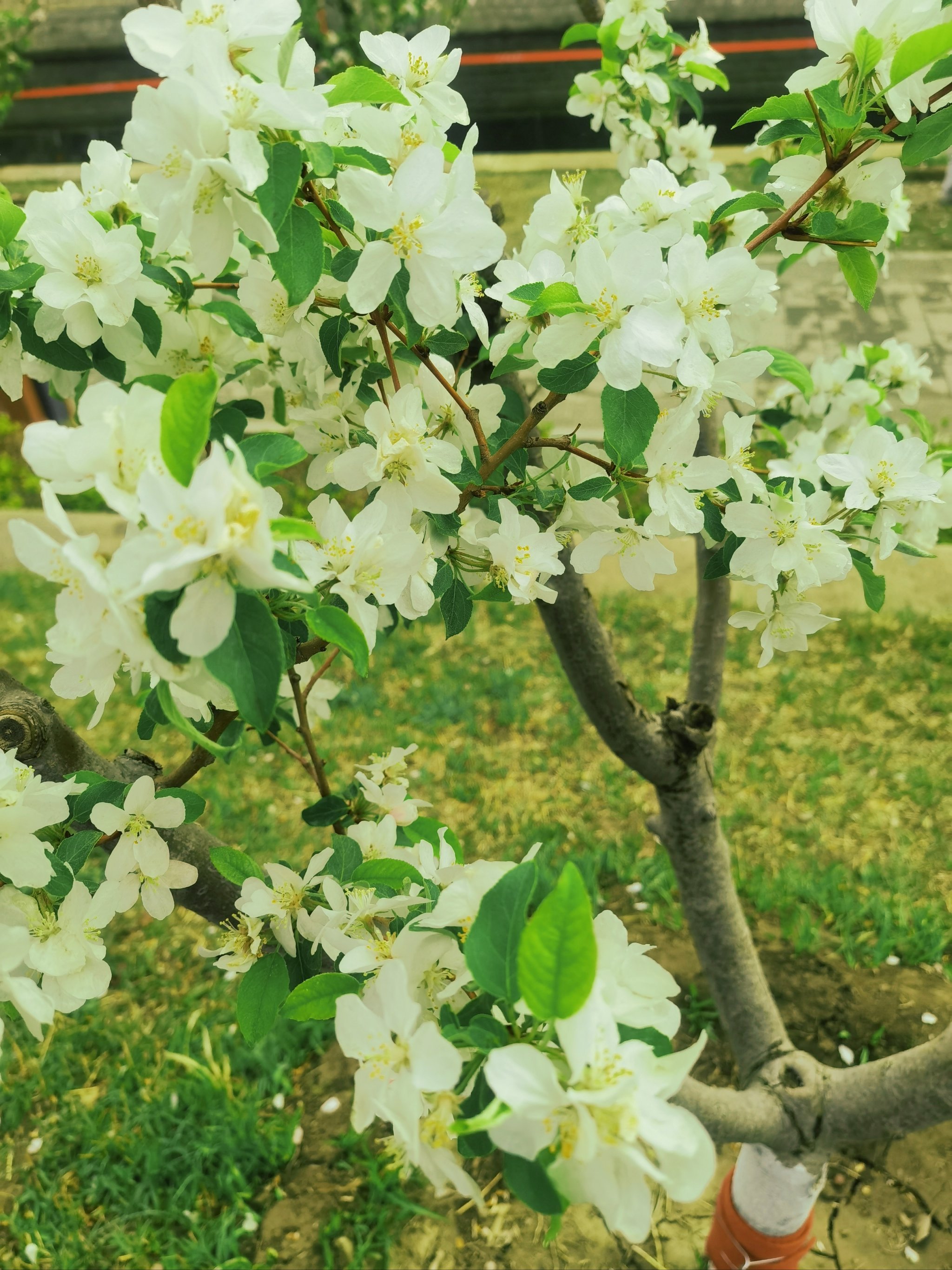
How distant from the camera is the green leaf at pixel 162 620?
507 millimetres

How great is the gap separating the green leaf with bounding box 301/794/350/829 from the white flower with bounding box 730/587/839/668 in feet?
1.75

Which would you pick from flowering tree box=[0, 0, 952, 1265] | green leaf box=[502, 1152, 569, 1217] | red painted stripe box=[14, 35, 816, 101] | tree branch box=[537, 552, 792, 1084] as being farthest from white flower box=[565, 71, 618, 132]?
red painted stripe box=[14, 35, 816, 101]

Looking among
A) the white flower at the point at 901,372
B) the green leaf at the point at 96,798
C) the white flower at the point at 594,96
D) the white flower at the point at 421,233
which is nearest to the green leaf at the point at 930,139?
the white flower at the point at 421,233

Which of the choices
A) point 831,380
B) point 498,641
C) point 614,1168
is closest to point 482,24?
point 498,641

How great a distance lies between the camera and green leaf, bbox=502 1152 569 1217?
1.74ft

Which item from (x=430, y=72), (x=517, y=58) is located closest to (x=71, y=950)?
(x=430, y=72)

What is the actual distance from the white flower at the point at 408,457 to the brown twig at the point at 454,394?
1.8 inches

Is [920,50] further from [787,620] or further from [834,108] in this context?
[787,620]

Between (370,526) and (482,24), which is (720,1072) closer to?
(370,526)

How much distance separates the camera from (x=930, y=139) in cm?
79

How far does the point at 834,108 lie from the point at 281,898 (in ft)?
2.80

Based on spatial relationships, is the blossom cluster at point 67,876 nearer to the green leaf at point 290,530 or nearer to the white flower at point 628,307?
the green leaf at point 290,530

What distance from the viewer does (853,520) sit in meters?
1.08

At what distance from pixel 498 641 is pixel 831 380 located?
179 centimetres
